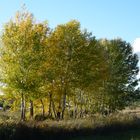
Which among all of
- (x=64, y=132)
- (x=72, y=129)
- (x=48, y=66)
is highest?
(x=48, y=66)

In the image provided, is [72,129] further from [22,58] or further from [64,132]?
[22,58]

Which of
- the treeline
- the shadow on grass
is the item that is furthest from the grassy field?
the treeline

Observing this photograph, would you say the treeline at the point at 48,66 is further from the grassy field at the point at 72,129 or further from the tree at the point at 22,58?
the grassy field at the point at 72,129

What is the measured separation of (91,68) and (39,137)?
66.5 feet

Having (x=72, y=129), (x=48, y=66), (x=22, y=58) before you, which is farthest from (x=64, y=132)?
(x=48, y=66)

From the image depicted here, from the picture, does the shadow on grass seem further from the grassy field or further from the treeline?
the treeline

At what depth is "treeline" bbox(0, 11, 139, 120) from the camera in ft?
121

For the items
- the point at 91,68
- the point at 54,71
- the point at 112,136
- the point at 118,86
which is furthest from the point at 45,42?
the point at 118,86

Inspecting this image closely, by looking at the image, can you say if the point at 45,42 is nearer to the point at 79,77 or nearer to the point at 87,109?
the point at 79,77

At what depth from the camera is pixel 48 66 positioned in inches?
1603

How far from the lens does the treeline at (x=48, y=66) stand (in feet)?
121

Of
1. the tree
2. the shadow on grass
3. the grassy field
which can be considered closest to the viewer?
the shadow on grass

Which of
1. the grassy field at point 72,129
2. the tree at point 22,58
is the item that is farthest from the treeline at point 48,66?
the grassy field at point 72,129

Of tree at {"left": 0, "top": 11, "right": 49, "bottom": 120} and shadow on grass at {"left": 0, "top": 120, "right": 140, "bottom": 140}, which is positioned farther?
tree at {"left": 0, "top": 11, "right": 49, "bottom": 120}
